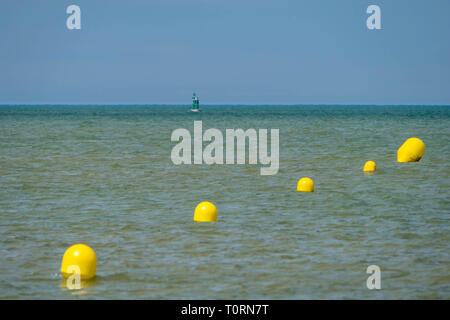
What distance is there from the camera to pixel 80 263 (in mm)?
8344

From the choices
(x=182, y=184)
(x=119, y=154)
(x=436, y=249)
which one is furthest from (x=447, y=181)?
(x=119, y=154)

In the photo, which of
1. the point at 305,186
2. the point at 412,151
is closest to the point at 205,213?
the point at 305,186

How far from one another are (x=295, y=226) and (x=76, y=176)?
10.1 metres

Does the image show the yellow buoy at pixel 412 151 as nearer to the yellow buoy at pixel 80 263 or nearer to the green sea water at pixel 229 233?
the green sea water at pixel 229 233

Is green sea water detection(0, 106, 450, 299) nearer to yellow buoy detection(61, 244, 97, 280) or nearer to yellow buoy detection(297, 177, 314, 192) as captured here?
yellow buoy detection(61, 244, 97, 280)

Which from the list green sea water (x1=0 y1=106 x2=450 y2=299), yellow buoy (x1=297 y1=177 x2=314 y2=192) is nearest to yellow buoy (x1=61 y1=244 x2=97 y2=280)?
green sea water (x1=0 y1=106 x2=450 y2=299)

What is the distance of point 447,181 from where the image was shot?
61.1ft

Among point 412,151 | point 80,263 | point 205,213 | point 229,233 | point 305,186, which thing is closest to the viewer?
point 80,263

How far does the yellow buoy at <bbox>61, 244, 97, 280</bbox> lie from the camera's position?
8.35 metres

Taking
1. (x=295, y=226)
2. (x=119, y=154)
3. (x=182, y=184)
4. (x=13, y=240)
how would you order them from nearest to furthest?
(x=13, y=240), (x=295, y=226), (x=182, y=184), (x=119, y=154)

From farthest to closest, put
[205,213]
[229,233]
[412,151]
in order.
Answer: [412,151] < [205,213] < [229,233]

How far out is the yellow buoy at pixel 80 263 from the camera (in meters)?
8.35

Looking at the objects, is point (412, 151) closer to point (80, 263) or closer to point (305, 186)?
point (305, 186)
